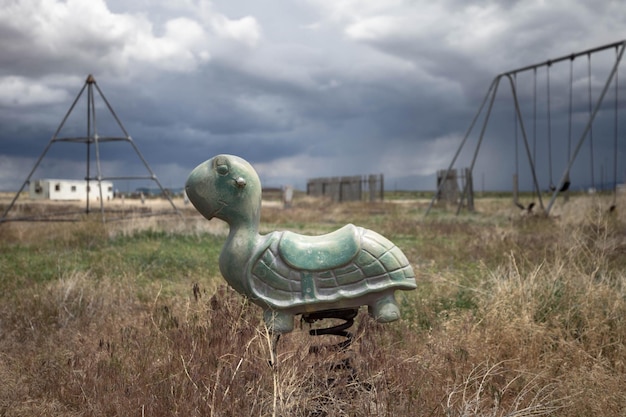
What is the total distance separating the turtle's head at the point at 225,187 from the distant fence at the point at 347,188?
22698 mm

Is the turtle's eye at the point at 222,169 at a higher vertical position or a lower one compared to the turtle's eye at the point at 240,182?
higher

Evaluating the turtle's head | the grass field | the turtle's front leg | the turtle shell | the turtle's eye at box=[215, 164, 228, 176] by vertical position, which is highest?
the turtle's eye at box=[215, 164, 228, 176]

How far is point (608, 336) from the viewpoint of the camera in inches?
154

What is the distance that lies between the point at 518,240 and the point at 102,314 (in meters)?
5.98

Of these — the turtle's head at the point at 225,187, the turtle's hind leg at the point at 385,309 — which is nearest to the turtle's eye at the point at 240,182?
the turtle's head at the point at 225,187

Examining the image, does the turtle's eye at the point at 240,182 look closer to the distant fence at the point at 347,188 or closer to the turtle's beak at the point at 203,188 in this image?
the turtle's beak at the point at 203,188

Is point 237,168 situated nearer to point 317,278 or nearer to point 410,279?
point 317,278

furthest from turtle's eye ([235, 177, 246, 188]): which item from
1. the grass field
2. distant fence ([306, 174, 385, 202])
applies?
distant fence ([306, 174, 385, 202])

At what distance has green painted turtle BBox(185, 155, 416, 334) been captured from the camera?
9.25 ft

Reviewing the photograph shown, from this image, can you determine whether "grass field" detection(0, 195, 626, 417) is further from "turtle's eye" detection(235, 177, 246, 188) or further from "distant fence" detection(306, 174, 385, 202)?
"distant fence" detection(306, 174, 385, 202)

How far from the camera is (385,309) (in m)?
2.93

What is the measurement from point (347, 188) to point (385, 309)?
80.7ft

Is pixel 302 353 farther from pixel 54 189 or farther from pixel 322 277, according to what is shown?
pixel 54 189

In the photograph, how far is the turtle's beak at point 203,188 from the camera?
285 centimetres
